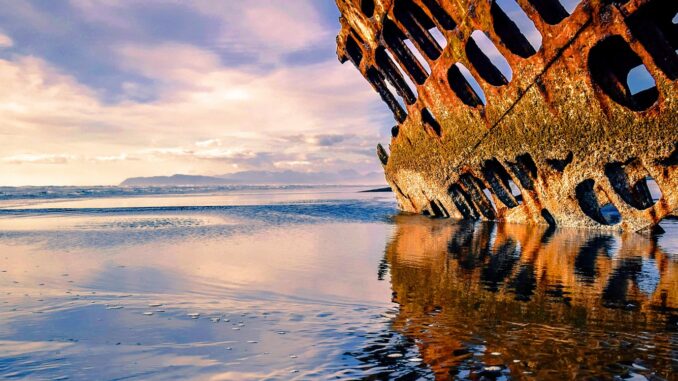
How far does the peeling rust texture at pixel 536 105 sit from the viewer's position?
771 centimetres

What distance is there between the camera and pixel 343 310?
440cm

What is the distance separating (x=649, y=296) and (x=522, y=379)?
299 centimetres

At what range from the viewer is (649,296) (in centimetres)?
490

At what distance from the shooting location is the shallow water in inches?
117

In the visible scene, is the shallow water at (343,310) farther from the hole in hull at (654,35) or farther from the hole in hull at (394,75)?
the hole in hull at (394,75)

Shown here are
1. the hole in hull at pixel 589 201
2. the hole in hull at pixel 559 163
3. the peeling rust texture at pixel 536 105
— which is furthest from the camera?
the hole in hull at pixel 589 201

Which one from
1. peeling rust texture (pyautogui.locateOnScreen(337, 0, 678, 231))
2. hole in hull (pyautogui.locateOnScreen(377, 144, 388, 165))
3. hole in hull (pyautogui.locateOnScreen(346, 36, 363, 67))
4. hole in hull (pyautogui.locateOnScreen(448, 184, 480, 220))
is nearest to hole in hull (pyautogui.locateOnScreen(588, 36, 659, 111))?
peeling rust texture (pyautogui.locateOnScreen(337, 0, 678, 231))

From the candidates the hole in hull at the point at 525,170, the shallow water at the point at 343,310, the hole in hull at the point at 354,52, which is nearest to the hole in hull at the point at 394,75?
the hole in hull at the point at 354,52

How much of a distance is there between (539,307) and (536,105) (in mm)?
5702

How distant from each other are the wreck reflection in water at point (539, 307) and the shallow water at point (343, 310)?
0.06ft

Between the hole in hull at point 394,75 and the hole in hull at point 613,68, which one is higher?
the hole in hull at point 394,75

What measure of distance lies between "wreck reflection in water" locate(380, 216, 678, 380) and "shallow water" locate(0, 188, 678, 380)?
0.06ft

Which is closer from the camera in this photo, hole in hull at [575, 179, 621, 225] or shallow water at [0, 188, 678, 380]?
shallow water at [0, 188, 678, 380]

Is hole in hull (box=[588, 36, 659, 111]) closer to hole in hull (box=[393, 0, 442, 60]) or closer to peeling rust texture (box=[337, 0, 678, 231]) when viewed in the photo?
peeling rust texture (box=[337, 0, 678, 231])
